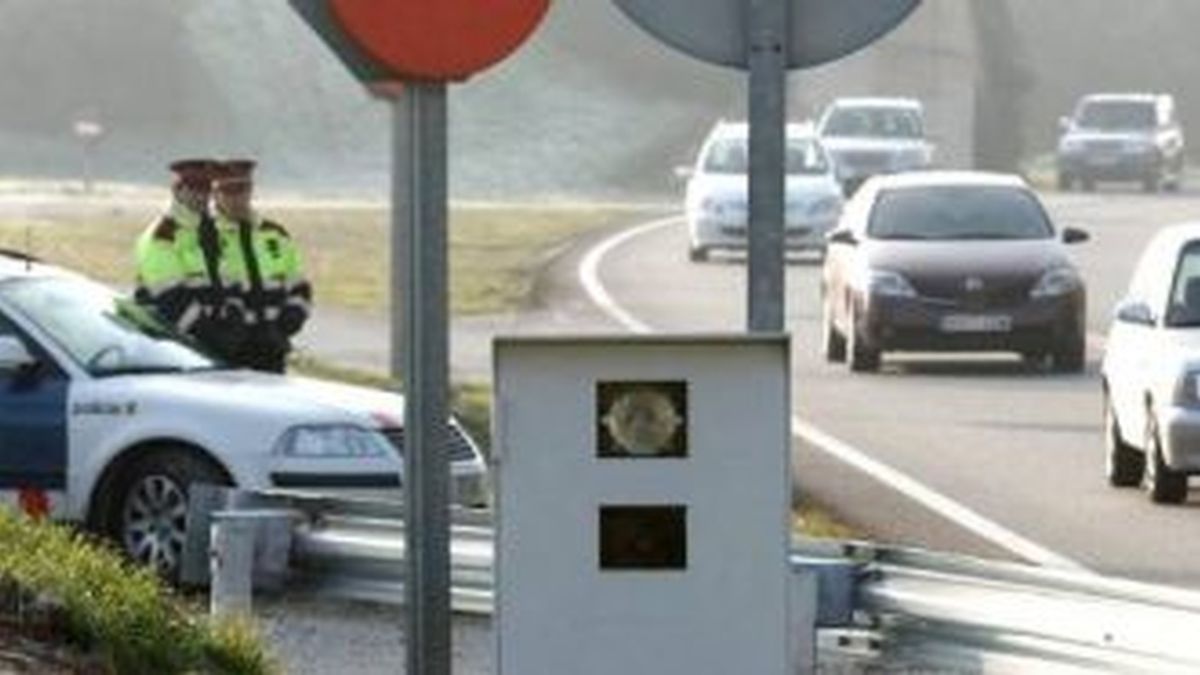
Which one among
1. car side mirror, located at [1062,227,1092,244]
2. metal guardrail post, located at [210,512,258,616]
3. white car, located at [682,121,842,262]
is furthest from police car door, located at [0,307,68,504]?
white car, located at [682,121,842,262]

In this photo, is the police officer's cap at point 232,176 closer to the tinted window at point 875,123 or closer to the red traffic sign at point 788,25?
the red traffic sign at point 788,25

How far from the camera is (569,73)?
96375 mm

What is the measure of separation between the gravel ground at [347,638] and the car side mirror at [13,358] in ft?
7.35

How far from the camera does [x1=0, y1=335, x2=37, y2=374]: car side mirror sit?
15.6m

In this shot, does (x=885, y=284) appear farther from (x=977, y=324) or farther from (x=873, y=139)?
(x=873, y=139)

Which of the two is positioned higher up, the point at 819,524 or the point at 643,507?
the point at 643,507

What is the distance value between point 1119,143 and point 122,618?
6432cm

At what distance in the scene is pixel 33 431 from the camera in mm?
15531

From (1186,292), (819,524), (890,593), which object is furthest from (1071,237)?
(890,593)

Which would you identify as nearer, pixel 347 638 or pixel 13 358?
pixel 347 638

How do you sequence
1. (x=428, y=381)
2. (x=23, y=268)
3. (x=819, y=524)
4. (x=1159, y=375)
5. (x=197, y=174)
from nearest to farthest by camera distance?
(x=428, y=381) < (x=23, y=268) < (x=197, y=174) < (x=819, y=524) < (x=1159, y=375)

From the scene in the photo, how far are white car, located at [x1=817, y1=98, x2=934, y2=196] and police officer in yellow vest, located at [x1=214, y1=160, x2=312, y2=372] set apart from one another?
4324 cm

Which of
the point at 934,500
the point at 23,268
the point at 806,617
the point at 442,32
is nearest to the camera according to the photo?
the point at 442,32

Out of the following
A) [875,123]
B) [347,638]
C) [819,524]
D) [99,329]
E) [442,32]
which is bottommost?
[347,638]
